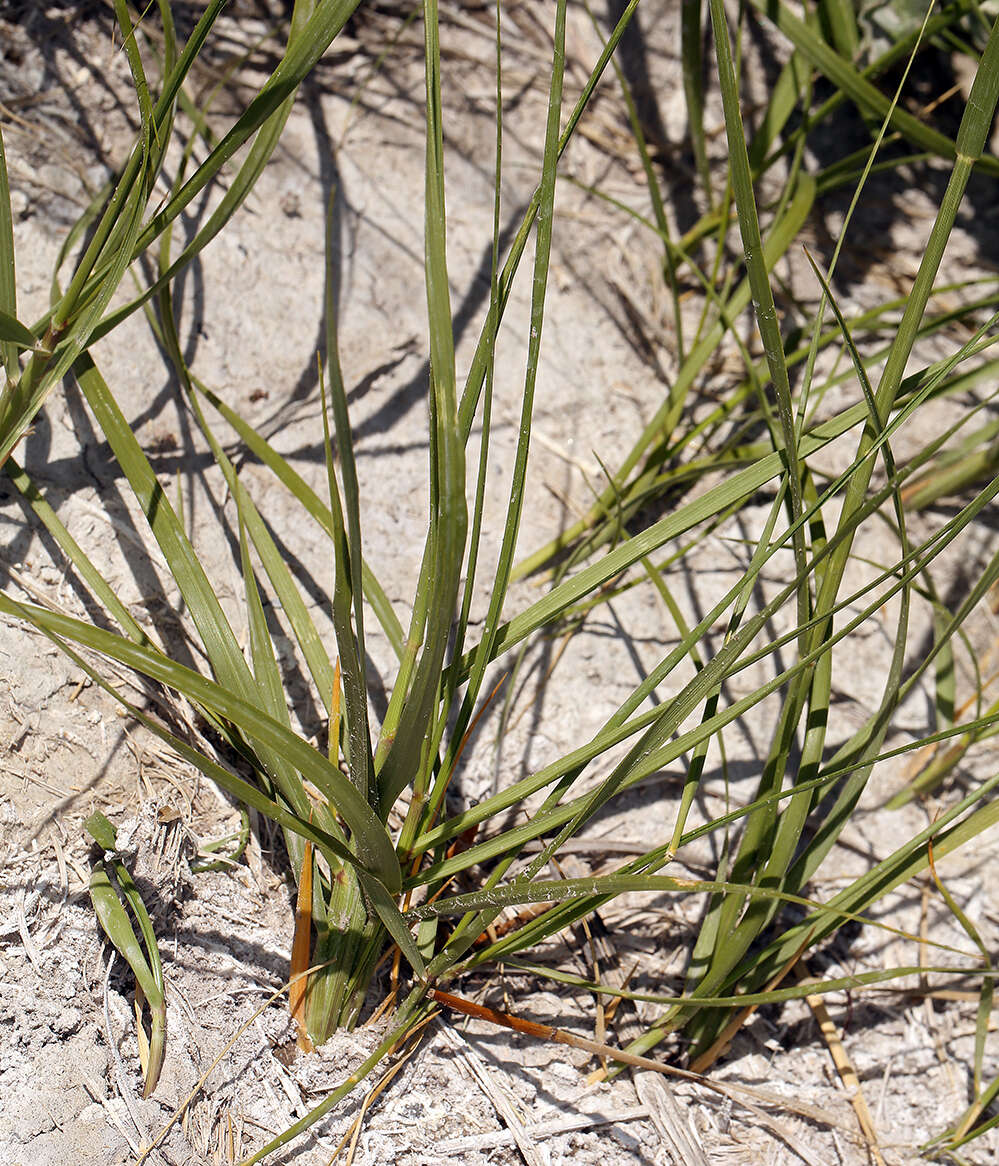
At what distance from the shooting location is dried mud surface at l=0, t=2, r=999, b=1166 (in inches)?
30.4

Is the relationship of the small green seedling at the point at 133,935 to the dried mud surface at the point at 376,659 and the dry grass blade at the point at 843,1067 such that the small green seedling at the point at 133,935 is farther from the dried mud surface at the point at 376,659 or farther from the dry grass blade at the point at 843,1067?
the dry grass blade at the point at 843,1067

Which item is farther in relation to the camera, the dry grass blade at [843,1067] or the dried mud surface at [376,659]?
the dry grass blade at [843,1067]

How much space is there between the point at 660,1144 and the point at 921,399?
0.70 m

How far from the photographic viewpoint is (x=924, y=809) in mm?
1173

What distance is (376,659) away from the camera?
104 centimetres

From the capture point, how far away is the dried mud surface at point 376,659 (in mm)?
771

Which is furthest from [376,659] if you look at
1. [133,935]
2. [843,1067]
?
[843,1067]

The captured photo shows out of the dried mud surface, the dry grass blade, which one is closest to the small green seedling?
the dried mud surface

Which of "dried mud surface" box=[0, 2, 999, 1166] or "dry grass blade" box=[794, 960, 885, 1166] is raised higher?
"dried mud surface" box=[0, 2, 999, 1166]

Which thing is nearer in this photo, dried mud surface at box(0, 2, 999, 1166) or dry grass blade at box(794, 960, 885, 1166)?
dried mud surface at box(0, 2, 999, 1166)

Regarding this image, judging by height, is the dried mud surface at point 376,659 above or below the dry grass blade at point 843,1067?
above

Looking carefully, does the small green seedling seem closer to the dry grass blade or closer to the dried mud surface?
the dried mud surface

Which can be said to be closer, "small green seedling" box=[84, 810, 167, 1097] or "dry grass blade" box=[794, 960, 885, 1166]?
"small green seedling" box=[84, 810, 167, 1097]

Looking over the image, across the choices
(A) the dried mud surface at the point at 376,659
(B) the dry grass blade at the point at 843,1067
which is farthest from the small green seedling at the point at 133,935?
(B) the dry grass blade at the point at 843,1067
